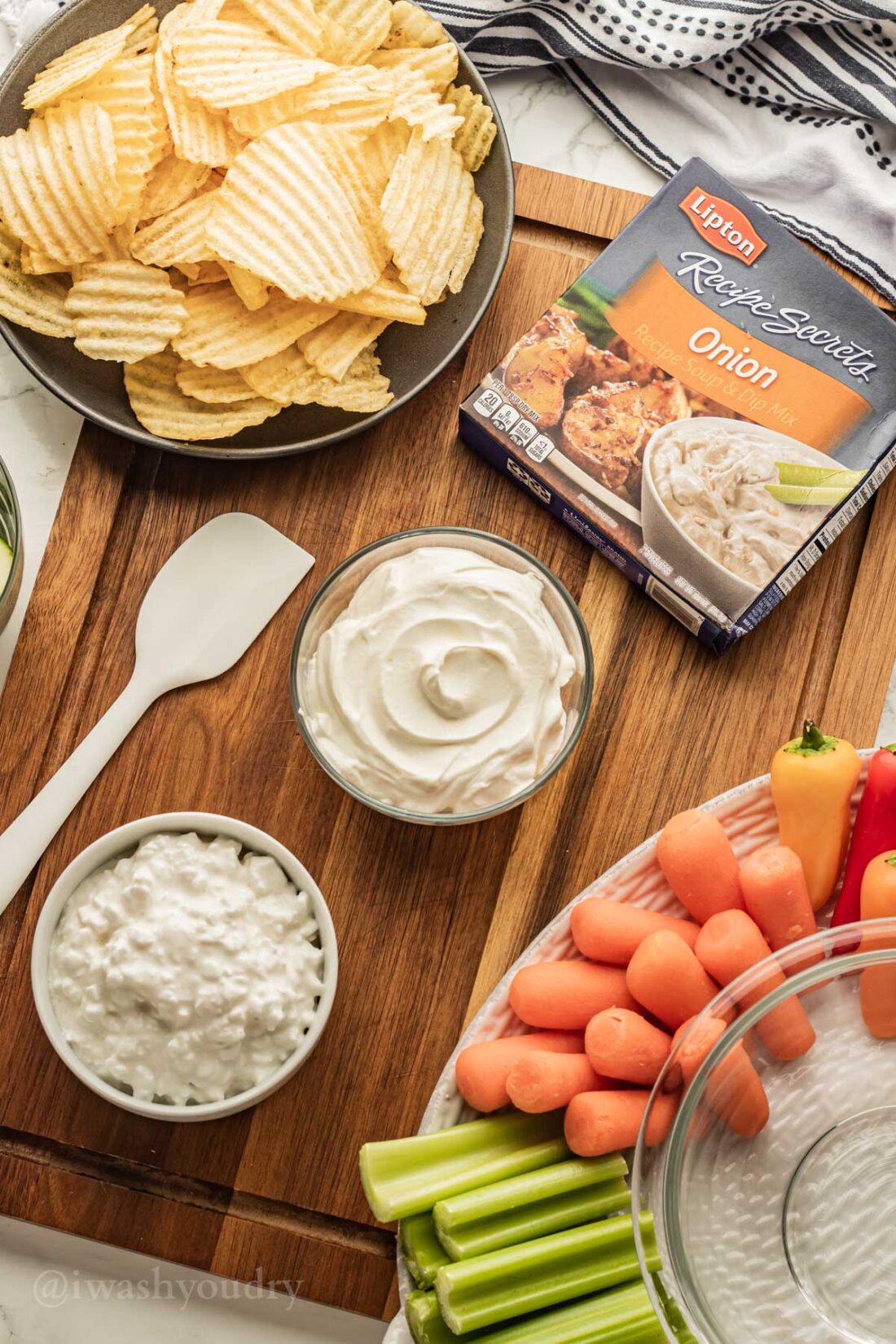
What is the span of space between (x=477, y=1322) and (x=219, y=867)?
508 millimetres

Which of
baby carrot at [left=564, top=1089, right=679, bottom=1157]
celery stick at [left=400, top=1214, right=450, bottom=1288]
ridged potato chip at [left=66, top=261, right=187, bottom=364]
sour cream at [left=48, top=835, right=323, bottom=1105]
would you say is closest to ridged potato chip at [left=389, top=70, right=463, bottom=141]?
ridged potato chip at [left=66, top=261, right=187, bottom=364]

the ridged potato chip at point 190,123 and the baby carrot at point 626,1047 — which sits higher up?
the ridged potato chip at point 190,123

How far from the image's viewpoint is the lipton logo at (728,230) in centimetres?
140

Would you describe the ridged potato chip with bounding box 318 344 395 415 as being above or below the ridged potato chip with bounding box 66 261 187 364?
above

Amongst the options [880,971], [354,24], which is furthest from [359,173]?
[880,971]

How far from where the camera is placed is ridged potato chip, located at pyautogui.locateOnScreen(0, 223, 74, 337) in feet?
4.39

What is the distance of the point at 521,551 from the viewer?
1.33 metres

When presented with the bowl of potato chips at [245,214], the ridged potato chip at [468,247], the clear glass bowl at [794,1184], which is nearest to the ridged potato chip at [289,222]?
the bowl of potato chips at [245,214]

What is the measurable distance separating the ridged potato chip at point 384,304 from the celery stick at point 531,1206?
0.91 metres

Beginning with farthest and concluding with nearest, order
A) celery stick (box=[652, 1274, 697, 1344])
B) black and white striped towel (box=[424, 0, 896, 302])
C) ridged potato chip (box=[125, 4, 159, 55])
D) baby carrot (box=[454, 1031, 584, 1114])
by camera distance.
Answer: black and white striped towel (box=[424, 0, 896, 302]), ridged potato chip (box=[125, 4, 159, 55]), baby carrot (box=[454, 1031, 584, 1114]), celery stick (box=[652, 1274, 697, 1344])

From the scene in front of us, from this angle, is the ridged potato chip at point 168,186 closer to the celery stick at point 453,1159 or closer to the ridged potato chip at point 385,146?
the ridged potato chip at point 385,146

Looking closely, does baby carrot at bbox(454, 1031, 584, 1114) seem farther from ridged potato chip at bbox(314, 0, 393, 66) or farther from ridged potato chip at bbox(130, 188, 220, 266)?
ridged potato chip at bbox(314, 0, 393, 66)

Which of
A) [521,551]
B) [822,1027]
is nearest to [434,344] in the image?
[521,551]

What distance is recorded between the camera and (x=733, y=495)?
4.42 feet
